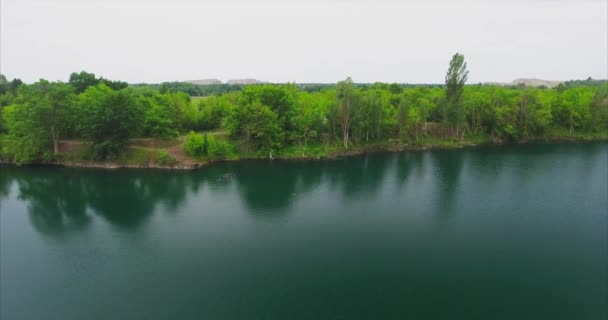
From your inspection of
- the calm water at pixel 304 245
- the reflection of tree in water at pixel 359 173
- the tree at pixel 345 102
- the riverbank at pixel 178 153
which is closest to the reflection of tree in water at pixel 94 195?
the calm water at pixel 304 245

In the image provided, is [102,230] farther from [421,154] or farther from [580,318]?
[421,154]

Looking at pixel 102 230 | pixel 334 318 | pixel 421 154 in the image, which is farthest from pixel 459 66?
pixel 102 230

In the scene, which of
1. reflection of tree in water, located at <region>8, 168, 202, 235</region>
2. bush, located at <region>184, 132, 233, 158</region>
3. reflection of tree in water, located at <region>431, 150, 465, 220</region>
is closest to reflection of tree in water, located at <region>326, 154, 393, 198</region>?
reflection of tree in water, located at <region>431, 150, 465, 220</region>

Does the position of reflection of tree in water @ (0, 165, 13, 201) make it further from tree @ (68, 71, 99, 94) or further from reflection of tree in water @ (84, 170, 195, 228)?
tree @ (68, 71, 99, 94)

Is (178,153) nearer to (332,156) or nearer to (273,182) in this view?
(273,182)

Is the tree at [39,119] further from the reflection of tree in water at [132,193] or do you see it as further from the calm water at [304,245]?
the reflection of tree in water at [132,193]

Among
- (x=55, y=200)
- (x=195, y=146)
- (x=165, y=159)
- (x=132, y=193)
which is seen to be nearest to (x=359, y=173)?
(x=195, y=146)
